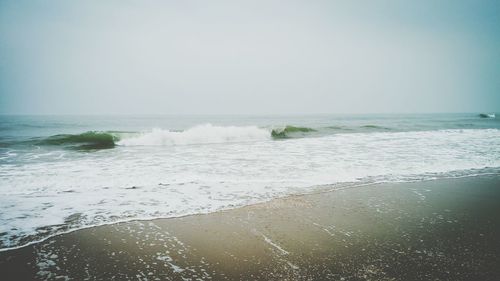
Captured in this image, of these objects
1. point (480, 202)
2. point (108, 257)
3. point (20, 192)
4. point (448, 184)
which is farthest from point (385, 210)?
point (20, 192)

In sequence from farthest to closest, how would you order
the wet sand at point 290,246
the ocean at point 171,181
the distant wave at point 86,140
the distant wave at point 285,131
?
the distant wave at point 285,131 < the distant wave at point 86,140 < the ocean at point 171,181 < the wet sand at point 290,246

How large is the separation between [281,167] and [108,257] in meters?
6.72

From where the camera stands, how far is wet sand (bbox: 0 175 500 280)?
3166 mm

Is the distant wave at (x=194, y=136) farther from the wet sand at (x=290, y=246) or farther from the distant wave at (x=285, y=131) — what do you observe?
the wet sand at (x=290, y=246)

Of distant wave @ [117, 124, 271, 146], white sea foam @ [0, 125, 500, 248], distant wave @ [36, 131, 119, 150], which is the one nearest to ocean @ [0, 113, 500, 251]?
white sea foam @ [0, 125, 500, 248]

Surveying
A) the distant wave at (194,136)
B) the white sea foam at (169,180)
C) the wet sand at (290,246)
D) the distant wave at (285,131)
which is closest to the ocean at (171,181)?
the white sea foam at (169,180)

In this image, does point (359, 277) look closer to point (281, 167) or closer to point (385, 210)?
point (385, 210)

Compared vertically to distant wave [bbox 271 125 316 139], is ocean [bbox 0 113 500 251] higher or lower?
lower

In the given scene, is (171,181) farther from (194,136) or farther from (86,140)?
(86,140)

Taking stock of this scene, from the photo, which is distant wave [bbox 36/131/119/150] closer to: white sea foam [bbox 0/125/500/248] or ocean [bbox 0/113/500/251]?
ocean [bbox 0/113/500/251]

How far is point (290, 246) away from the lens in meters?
3.81

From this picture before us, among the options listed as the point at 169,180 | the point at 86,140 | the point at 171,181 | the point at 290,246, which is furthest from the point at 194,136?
the point at 290,246

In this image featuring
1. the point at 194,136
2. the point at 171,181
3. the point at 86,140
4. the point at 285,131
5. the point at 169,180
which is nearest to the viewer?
the point at 171,181

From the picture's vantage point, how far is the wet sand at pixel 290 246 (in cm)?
317
